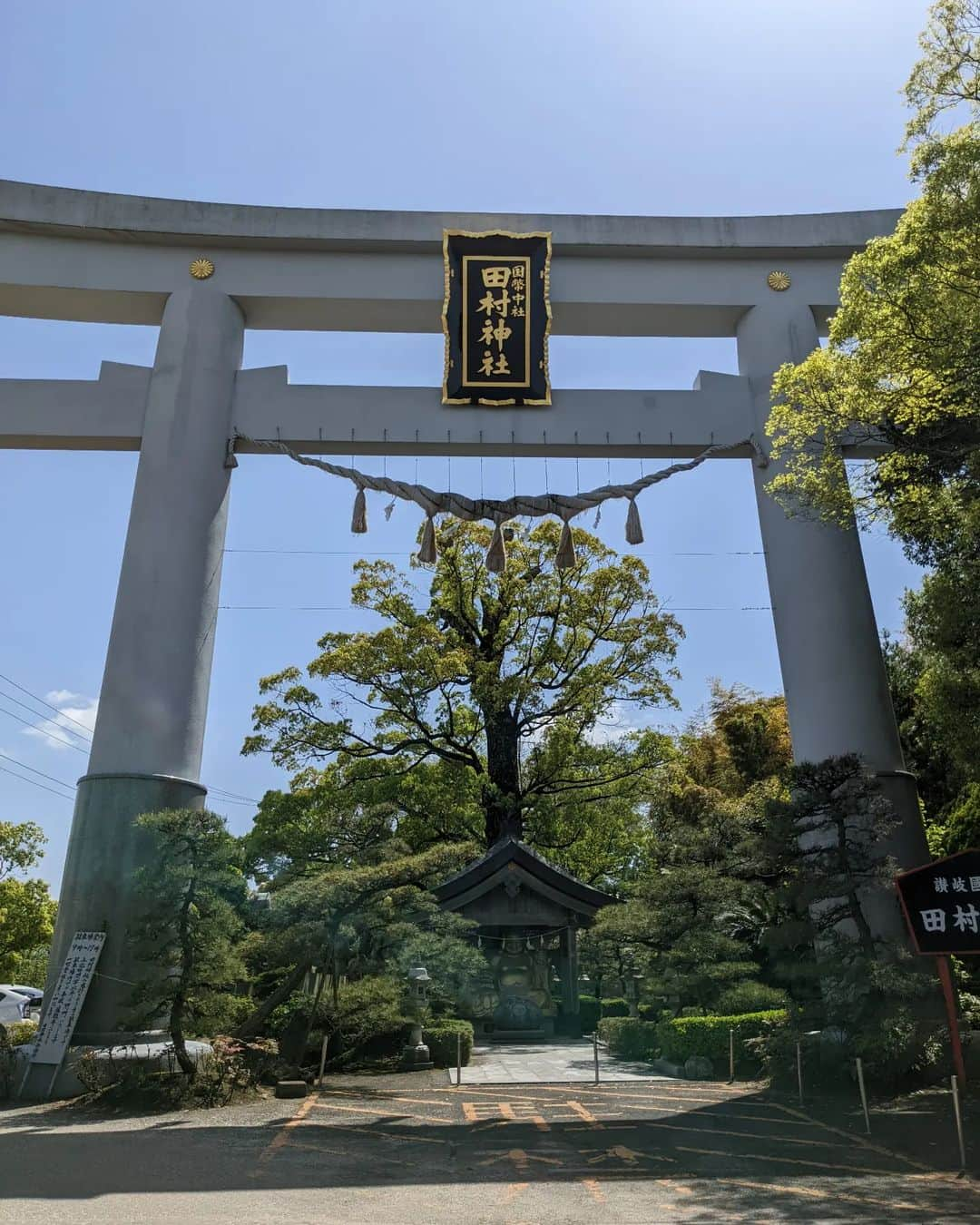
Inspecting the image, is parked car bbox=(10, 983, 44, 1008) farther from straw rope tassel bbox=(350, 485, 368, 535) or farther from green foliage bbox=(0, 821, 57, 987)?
straw rope tassel bbox=(350, 485, 368, 535)

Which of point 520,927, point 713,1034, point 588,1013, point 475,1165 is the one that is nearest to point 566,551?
point 713,1034

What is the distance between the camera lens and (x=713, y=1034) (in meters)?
11.1

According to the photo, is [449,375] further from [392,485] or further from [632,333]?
[632,333]

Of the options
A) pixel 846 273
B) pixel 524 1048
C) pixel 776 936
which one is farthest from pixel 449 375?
pixel 524 1048

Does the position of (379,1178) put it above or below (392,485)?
below

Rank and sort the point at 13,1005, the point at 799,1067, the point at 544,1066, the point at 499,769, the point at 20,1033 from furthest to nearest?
1. the point at 499,769
2. the point at 13,1005
3. the point at 544,1066
4. the point at 20,1033
5. the point at 799,1067

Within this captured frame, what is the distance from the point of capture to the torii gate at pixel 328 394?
36.1ft

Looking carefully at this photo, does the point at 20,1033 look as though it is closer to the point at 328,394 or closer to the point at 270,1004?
the point at 270,1004

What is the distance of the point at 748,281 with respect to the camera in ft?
42.8

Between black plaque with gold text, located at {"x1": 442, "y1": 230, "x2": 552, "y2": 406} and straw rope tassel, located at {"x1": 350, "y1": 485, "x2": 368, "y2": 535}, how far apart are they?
1931mm

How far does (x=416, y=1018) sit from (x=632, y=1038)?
3.55 m

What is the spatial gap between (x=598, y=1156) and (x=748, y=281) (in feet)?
36.6

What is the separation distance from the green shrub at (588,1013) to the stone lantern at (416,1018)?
17.1 feet

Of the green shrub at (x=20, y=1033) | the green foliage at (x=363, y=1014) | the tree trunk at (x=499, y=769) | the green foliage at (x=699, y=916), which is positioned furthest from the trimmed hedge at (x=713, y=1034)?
the green shrub at (x=20, y=1033)
